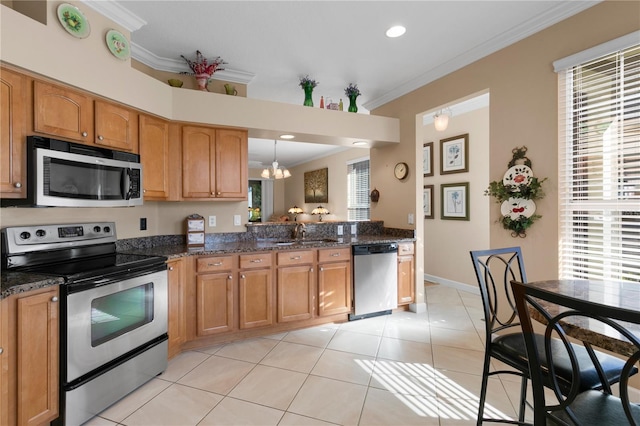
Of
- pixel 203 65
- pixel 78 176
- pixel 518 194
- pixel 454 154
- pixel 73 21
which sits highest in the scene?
pixel 203 65

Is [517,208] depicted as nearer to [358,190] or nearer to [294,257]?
[294,257]

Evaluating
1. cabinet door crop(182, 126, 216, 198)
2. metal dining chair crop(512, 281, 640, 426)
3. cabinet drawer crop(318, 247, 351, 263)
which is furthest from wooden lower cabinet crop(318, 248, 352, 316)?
metal dining chair crop(512, 281, 640, 426)

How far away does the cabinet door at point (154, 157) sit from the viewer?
267cm

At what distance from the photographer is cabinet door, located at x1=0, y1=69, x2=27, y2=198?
1.77 m

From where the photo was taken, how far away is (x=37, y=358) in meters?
1.62

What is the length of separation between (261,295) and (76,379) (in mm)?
1469

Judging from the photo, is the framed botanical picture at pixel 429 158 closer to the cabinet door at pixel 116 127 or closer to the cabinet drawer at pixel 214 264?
the cabinet drawer at pixel 214 264

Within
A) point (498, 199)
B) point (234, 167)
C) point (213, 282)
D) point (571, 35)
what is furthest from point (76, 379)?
point (571, 35)

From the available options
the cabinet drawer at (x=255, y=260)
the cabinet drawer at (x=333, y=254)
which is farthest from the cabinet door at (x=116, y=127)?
the cabinet drawer at (x=333, y=254)

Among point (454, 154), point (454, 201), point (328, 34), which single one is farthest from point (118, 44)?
point (454, 201)

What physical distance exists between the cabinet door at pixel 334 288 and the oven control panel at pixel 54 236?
1974mm

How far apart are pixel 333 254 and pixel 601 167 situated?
2.30 meters

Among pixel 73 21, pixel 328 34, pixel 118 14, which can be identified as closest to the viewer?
pixel 73 21

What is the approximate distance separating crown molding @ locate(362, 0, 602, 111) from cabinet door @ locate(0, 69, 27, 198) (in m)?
3.50
